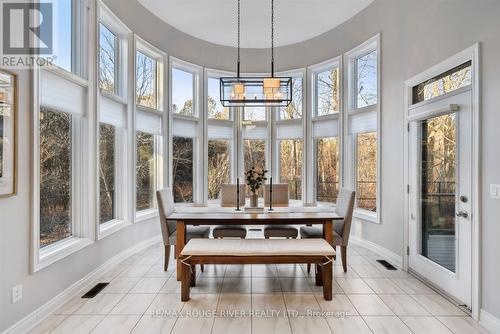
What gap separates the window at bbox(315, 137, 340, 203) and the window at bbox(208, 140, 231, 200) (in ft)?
5.89

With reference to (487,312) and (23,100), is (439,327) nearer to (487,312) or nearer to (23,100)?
(487,312)

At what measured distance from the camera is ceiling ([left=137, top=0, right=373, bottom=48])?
456cm

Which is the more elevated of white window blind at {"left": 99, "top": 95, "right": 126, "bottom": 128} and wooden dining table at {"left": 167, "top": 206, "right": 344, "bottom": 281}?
white window blind at {"left": 99, "top": 95, "right": 126, "bottom": 128}

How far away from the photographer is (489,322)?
2.47m

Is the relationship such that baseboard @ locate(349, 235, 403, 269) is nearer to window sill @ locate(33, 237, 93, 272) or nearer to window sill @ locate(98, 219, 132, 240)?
window sill @ locate(98, 219, 132, 240)

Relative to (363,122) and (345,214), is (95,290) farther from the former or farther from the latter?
(363,122)

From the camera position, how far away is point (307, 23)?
5.17 metres

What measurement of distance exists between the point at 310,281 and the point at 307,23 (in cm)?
408

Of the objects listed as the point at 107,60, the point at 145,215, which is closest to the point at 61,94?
the point at 107,60

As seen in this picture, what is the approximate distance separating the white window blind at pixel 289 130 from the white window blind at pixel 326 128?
323mm

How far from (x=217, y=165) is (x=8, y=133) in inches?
160

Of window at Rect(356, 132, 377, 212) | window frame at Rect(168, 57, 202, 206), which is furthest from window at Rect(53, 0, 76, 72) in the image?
window at Rect(356, 132, 377, 212)

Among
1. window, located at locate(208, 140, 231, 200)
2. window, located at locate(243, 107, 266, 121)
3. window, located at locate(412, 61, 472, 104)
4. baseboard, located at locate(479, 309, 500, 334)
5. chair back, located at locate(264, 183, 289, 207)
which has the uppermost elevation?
window, located at locate(243, 107, 266, 121)

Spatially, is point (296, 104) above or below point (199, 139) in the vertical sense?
above
